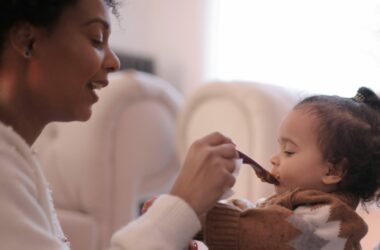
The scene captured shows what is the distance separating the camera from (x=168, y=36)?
11.5 ft

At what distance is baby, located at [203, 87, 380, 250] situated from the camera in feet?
3.05

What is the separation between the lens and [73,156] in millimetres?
2080

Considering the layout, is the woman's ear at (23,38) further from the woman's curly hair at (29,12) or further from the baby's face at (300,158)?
the baby's face at (300,158)

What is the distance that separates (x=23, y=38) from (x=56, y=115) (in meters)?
0.12

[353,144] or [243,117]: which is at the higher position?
[353,144]

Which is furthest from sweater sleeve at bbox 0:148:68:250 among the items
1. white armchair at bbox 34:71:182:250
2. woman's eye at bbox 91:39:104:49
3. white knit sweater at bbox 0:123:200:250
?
white armchair at bbox 34:71:182:250

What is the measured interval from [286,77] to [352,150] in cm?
149

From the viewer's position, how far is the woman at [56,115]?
77cm

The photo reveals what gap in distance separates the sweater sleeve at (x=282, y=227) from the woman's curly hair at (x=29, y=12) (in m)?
0.38

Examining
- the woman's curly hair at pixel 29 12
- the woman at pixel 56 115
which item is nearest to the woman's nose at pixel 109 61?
the woman at pixel 56 115

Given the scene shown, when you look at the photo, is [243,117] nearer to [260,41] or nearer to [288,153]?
[288,153]

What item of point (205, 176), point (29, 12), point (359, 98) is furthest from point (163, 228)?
point (359, 98)

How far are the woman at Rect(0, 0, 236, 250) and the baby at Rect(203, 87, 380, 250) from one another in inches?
5.0

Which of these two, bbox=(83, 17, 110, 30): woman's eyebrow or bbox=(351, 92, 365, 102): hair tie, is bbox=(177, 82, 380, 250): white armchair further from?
bbox=(83, 17, 110, 30): woman's eyebrow
